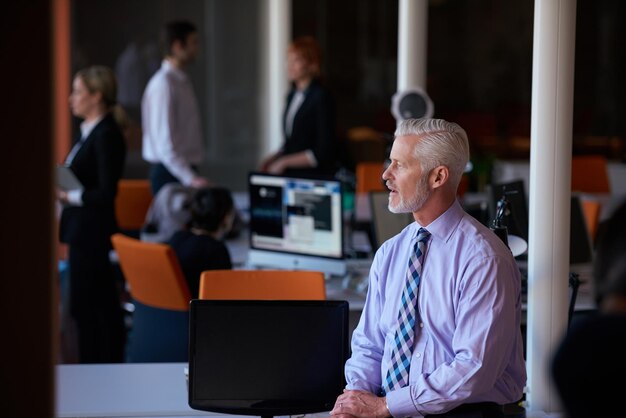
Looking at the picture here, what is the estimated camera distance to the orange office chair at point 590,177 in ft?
28.3

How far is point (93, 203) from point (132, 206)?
1.54 metres

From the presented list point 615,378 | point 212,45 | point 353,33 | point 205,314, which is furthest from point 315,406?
point 353,33

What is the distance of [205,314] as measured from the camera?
9.45ft

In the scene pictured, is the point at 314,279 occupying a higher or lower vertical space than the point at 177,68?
lower

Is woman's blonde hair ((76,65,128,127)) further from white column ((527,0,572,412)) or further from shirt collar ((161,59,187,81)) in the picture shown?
white column ((527,0,572,412))

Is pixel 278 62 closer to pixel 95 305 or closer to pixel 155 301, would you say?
pixel 95 305

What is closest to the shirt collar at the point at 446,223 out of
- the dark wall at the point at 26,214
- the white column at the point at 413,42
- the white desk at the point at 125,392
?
the white desk at the point at 125,392

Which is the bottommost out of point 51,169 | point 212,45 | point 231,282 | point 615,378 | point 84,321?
point 84,321

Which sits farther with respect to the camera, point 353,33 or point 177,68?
point 353,33

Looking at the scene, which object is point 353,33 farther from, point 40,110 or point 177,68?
point 40,110

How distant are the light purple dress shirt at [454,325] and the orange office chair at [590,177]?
6090mm

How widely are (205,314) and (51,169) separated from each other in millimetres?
1729

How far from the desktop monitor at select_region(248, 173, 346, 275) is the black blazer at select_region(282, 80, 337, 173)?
4.69 ft

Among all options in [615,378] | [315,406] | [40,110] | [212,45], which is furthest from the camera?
[212,45]
